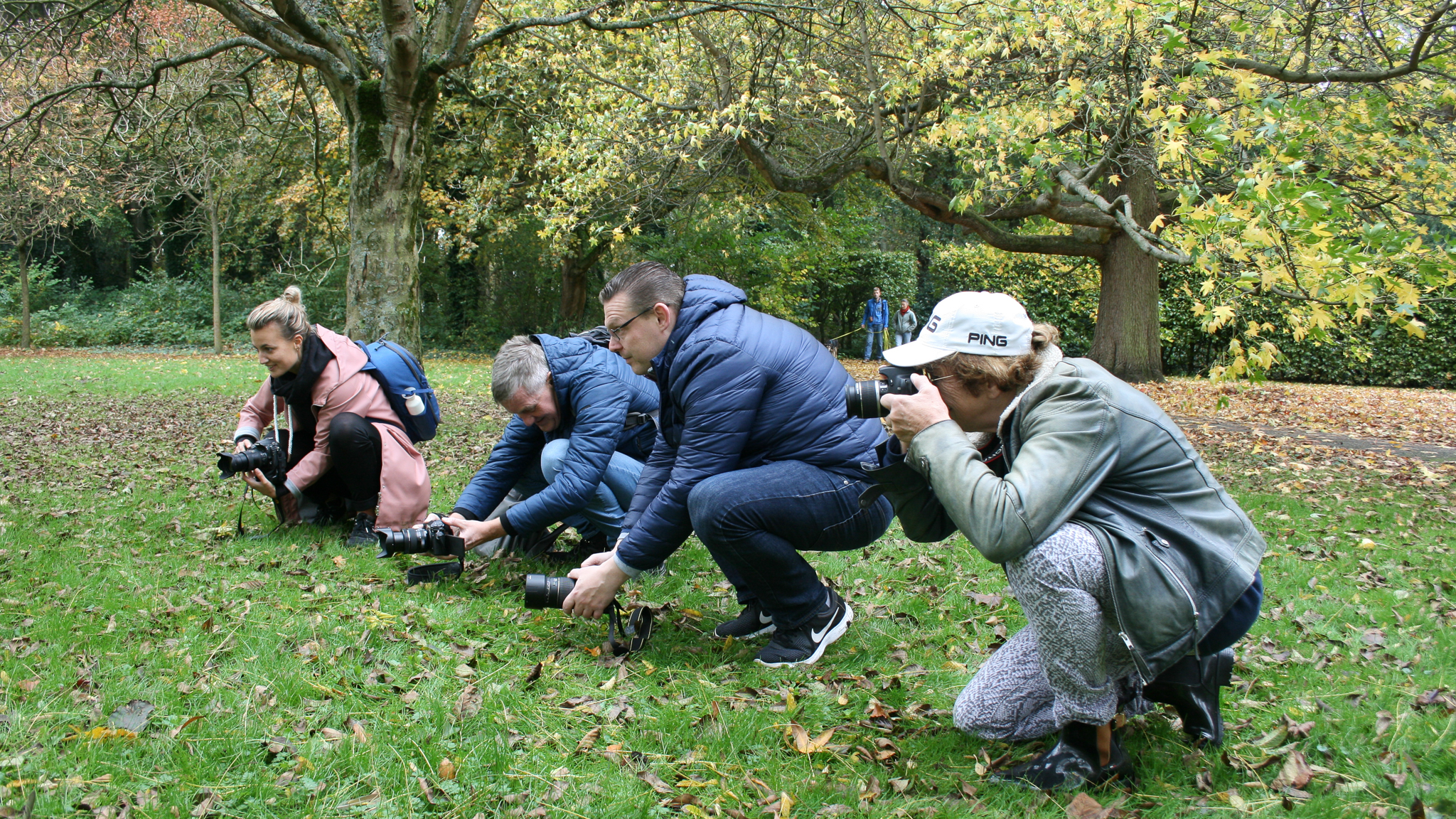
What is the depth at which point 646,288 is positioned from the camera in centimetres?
318

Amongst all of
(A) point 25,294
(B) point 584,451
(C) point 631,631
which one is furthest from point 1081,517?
(A) point 25,294

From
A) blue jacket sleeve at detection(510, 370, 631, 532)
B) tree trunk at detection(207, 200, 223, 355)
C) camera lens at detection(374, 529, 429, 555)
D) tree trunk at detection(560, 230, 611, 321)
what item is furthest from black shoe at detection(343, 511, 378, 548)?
tree trunk at detection(207, 200, 223, 355)

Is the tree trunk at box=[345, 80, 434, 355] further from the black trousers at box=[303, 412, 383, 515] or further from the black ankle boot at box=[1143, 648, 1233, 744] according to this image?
the black ankle boot at box=[1143, 648, 1233, 744]

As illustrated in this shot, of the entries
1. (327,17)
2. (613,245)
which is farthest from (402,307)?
(613,245)

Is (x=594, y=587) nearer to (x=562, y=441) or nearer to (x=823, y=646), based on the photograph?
(x=823, y=646)

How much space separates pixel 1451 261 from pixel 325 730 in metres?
5.59

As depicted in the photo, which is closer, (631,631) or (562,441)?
(631,631)

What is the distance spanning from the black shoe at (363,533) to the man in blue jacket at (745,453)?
6.69 ft

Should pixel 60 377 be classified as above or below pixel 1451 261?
below

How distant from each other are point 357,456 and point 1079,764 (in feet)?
11.7

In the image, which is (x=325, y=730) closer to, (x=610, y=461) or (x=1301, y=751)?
(x=610, y=461)

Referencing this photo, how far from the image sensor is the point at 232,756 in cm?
249

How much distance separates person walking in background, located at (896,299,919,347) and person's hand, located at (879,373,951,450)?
1983 centimetres

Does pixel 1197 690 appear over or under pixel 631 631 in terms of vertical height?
over
